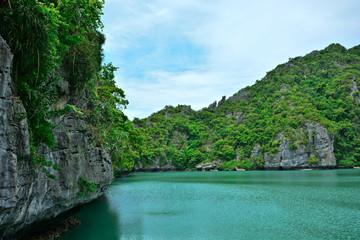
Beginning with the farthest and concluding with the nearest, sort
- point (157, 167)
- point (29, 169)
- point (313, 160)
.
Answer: point (157, 167)
point (313, 160)
point (29, 169)

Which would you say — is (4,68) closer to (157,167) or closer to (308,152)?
(308,152)

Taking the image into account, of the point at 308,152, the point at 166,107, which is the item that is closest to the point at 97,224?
the point at 308,152

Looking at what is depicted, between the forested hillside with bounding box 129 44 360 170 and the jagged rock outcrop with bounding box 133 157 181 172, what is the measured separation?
3.57ft

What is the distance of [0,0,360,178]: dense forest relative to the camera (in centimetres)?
708

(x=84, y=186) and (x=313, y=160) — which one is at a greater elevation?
(x=84, y=186)

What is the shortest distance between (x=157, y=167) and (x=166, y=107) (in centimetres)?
4916

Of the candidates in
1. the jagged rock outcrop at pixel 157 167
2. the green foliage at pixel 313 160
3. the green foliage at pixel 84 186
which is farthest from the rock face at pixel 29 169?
the green foliage at pixel 313 160

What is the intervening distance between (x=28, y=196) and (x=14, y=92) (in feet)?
10.1

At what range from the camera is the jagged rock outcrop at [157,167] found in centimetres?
7412

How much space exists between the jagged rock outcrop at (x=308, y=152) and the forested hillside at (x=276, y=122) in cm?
25

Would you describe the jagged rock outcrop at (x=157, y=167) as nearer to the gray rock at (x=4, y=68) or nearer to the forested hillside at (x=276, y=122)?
the forested hillside at (x=276, y=122)

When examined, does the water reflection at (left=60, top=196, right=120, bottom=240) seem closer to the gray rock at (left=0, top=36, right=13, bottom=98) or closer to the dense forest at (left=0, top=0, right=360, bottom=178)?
the dense forest at (left=0, top=0, right=360, bottom=178)

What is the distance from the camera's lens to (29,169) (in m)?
6.82

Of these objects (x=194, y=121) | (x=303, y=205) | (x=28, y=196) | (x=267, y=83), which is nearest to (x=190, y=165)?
(x=194, y=121)
